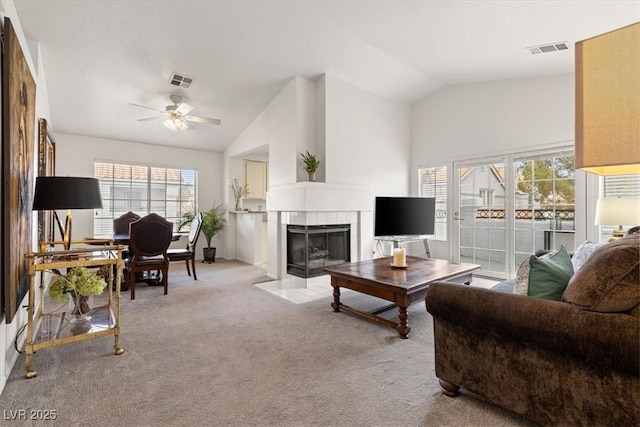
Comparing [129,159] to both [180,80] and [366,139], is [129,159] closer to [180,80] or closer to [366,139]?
[180,80]

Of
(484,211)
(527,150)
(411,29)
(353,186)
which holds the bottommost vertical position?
(484,211)

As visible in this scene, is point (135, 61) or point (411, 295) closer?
point (411, 295)

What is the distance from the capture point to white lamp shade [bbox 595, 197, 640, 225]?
292 cm

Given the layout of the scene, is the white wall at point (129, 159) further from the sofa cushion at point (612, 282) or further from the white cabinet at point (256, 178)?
the sofa cushion at point (612, 282)

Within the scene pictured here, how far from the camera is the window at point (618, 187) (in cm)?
359

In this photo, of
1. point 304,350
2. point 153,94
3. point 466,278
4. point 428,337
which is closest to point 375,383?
point 304,350

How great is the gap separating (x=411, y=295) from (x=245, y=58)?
342 cm

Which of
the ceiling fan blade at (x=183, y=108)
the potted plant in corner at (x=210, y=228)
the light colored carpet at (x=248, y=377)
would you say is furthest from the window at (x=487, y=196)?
the potted plant in corner at (x=210, y=228)

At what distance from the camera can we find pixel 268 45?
12.3 ft

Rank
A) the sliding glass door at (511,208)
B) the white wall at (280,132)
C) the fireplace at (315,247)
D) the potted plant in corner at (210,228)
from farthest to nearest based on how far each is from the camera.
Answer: the potted plant in corner at (210,228), the white wall at (280,132), the fireplace at (315,247), the sliding glass door at (511,208)

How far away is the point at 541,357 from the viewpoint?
58.0 inches

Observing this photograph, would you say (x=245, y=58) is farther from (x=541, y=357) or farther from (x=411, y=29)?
(x=541, y=357)

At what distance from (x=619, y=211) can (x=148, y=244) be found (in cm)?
515

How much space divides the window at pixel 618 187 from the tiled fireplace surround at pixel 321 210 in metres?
2.95
